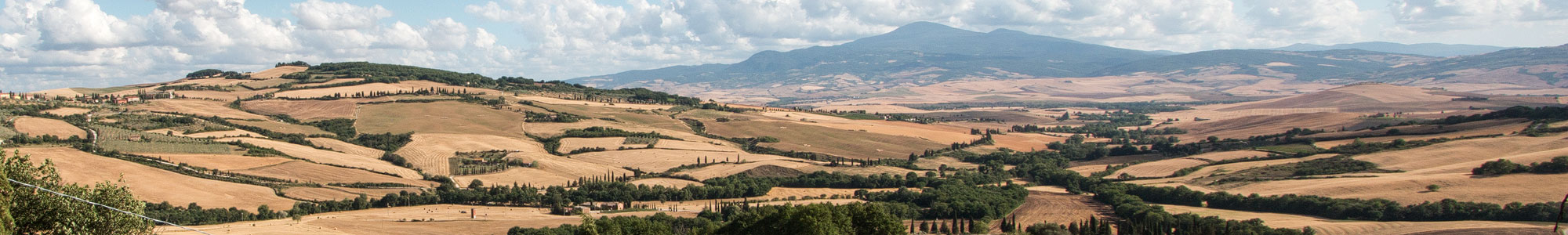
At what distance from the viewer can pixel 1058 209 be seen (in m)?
97.4

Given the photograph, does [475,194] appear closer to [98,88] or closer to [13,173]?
[13,173]

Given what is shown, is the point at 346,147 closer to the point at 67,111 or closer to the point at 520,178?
the point at 520,178

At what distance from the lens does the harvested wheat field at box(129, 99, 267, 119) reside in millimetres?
154500

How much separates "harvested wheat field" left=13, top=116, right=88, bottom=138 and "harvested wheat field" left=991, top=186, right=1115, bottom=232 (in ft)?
351

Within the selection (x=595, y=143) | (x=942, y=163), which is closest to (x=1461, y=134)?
(x=942, y=163)

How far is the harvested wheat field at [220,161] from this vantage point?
105m

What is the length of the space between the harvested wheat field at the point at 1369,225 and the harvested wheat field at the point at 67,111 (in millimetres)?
149639

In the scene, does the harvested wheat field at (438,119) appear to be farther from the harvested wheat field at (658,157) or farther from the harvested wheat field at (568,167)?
the harvested wheat field at (658,157)

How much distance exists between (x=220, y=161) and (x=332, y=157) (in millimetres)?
13019

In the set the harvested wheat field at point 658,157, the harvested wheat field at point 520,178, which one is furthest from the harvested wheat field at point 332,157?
the harvested wheat field at point 658,157

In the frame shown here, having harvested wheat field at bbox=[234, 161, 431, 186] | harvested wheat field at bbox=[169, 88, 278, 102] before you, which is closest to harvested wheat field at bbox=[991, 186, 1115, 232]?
harvested wheat field at bbox=[234, 161, 431, 186]

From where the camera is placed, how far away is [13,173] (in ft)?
118

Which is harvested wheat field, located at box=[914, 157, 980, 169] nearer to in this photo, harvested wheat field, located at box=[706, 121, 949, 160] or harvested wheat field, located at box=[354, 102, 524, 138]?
harvested wheat field, located at box=[706, 121, 949, 160]

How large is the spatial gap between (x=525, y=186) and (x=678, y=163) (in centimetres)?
2899
